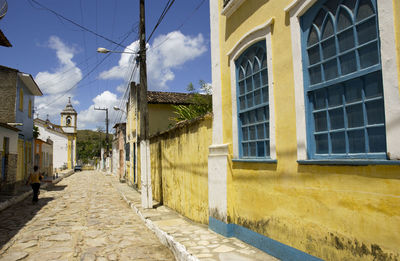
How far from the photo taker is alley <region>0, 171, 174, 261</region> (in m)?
5.68

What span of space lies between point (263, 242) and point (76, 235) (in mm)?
4552

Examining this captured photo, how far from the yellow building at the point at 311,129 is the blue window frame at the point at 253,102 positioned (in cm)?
2

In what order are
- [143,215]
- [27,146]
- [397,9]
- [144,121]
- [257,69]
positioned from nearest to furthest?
[397,9], [257,69], [143,215], [144,121], [27,146]

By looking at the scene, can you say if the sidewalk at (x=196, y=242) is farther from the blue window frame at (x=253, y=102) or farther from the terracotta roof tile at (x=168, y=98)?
the terracotta roof tile at (x=168, y=98)

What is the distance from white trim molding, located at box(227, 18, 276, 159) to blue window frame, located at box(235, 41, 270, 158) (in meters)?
0.08

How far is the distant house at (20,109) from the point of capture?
51.1 feet

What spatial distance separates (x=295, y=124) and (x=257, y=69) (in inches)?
56.0

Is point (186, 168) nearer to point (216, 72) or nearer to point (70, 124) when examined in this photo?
point (216, 72)

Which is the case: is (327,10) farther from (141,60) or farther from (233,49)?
(141,60)

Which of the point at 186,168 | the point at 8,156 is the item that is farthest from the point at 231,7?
the point at 8,156

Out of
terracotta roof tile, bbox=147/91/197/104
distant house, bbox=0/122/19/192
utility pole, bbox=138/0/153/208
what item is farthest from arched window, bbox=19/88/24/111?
utility pole, bbox=138/0/153/208

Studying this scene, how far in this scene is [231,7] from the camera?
5.80 m

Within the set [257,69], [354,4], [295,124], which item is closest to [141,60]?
[257,69]

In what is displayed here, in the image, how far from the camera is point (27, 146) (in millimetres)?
19500
